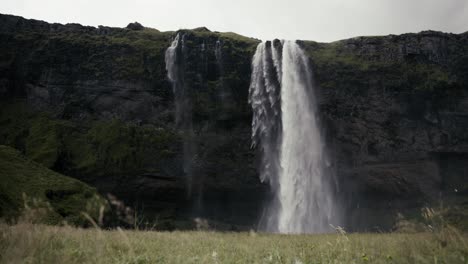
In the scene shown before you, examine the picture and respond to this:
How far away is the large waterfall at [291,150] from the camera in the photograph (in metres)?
41.4

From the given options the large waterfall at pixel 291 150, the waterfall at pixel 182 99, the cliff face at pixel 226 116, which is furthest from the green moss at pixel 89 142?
the large waterfall at pixel 291 150

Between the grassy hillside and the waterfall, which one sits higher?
the waterfall

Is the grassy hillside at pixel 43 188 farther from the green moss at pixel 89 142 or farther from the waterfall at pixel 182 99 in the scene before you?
the waterfall at pixel 182 99

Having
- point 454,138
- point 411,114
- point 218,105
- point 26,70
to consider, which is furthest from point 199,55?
point 454,138

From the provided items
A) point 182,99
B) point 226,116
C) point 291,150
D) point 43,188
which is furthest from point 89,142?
point 291,150

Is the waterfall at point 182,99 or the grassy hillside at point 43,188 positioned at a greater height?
the waterfall at point 182,99

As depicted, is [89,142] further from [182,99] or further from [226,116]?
[226,116]

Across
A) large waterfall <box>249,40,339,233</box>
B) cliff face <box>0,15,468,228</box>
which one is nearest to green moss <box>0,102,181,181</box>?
cliff face <box>0,15,468,228</box>

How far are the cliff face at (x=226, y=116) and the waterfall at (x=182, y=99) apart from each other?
517 mm

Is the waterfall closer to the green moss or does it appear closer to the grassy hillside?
the green moss

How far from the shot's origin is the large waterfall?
136 ft

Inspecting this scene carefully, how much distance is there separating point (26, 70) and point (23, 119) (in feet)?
17.7

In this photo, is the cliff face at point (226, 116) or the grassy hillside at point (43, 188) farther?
the cliff face at point (226, 116)

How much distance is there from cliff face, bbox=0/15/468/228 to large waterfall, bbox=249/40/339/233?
4.22ft
